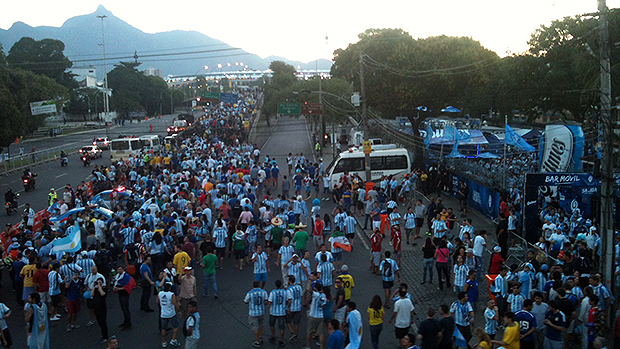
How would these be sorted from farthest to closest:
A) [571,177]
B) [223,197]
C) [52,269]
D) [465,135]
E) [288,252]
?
1. [465,135]
2. [223,197]
3. [571,177]
4. [288,252]
5. [52,269]

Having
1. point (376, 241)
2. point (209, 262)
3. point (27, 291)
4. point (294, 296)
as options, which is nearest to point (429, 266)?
point (376, 241)

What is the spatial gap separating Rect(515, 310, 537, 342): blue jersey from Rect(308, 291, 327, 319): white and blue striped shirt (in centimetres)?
330

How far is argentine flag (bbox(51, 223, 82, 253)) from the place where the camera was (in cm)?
1352

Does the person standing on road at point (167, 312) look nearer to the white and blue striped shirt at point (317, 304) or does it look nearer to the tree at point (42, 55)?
the white and blue striped shirt at point (317, 304)

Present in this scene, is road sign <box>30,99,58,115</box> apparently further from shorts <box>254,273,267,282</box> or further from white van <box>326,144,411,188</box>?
shorts <box>254,273,267,282</box>

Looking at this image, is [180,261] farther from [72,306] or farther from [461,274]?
[461,274]

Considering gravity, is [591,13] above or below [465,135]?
above

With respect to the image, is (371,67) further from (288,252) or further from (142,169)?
(288,252)

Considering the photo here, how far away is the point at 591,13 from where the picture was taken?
10.4 meters

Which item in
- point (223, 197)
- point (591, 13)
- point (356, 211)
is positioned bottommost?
point (356, 211)

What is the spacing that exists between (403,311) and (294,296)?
2.10 metres

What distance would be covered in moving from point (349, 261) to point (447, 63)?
94.1 feet

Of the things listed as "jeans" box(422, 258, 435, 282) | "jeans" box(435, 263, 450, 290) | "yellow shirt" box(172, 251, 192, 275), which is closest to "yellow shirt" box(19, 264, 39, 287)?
"yellow shirt" box(172, 251, 192, 275)

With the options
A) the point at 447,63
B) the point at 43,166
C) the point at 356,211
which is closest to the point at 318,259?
the point at 356,211
